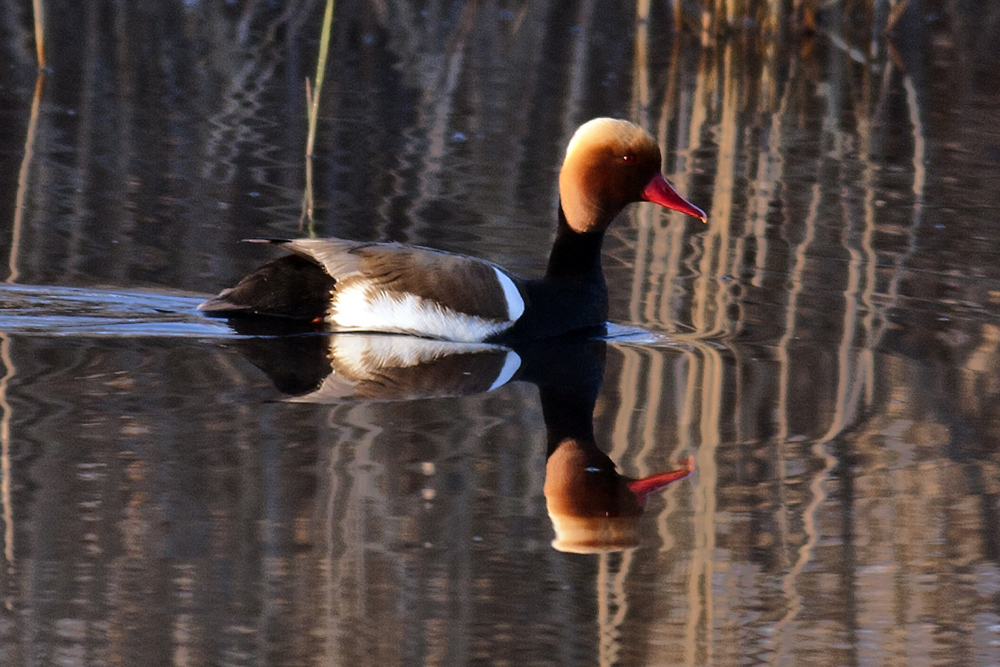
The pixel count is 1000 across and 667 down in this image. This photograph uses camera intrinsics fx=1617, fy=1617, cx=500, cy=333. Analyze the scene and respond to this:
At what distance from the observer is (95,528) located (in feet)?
13.1

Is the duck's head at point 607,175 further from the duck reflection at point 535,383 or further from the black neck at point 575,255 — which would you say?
the duck reflection at point 535,383

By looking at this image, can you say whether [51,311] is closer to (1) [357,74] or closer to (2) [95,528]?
(2) [95,528]

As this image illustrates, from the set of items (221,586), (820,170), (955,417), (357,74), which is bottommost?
(221,586)

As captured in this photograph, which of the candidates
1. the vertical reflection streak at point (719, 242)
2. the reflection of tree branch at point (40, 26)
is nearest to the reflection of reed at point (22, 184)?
the reflection of tree branch at point (40, 26)

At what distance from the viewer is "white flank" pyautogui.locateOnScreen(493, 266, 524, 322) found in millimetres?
6113

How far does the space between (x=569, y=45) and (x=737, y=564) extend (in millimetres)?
10583

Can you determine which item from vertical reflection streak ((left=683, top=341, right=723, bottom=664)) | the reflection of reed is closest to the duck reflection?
vertical reflection streak ((left=683, top=341, right=723, bottom=664))

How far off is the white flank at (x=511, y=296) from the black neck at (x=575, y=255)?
332 mm

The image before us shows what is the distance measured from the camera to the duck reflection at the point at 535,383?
437 cm

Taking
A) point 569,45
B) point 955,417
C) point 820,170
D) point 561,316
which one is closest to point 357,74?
point 569,45

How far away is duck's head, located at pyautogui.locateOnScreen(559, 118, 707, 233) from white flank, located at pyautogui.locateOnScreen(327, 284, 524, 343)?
2.14ft

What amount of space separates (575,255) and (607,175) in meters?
0.35

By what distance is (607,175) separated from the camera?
21.4 feet

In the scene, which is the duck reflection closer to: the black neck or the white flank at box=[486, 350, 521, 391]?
the white flank at box=[486, 350, 521, 391]
